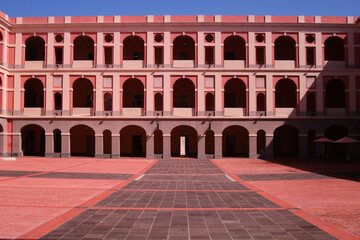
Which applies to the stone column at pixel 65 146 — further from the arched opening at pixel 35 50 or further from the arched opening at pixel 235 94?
the arched opening at pixel 235 94

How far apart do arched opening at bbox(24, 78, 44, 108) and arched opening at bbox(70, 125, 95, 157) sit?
4678 mm

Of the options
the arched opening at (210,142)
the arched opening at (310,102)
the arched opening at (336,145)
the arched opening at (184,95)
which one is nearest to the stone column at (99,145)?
the arched opening at (184,95)

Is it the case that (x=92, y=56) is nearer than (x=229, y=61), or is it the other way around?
(x=229, y=61)

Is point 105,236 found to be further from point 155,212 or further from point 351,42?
point 351,42

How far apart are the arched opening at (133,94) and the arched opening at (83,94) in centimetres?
359

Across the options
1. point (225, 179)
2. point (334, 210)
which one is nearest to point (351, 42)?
point (225, 179)

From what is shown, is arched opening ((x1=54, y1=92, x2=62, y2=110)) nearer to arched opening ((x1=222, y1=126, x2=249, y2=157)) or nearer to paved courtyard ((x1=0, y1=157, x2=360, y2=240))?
paved courtyard ((x1=0, y1=157, x2=360, y2=240))

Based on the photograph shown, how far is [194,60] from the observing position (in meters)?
28.3

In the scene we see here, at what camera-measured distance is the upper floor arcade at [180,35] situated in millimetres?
27766

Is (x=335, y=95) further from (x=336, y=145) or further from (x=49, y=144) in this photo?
(x=49, y=144)

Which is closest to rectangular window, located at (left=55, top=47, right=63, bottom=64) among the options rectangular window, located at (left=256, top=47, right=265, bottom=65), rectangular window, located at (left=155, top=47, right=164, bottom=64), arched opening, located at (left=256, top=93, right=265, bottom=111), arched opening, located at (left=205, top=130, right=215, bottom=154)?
rectangular window, located at (left=155, top=47, right=164, bottom=64)

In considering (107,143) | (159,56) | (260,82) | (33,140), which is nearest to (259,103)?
(260,82)

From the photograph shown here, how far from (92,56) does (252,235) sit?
28.1m

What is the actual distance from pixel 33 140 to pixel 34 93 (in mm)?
5053
